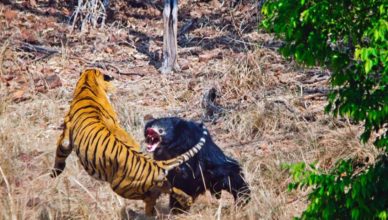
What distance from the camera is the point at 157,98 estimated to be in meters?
9.46

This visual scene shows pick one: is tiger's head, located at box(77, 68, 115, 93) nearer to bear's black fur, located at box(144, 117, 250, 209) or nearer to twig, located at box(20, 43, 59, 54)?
bear's black fur, located at box(144, 117, 250, 209)

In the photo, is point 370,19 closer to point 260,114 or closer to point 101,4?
point 260,114

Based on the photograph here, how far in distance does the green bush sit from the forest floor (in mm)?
1726

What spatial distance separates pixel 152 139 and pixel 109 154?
415 mm

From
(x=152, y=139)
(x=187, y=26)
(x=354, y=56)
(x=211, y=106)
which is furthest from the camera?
(x=187, y=26)

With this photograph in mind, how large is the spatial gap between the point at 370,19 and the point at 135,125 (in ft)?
15.6

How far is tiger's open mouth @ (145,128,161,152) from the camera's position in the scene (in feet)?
19.3

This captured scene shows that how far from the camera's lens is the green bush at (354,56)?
3.72 metres

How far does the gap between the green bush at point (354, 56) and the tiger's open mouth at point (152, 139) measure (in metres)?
1.93

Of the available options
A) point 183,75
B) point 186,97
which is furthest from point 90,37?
point 186,97

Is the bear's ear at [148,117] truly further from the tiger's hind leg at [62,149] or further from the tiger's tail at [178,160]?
the tiger's tail at [178,160]

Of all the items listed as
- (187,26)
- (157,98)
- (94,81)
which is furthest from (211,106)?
(187,26)

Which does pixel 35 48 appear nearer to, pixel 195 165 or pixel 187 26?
pixel 187 26

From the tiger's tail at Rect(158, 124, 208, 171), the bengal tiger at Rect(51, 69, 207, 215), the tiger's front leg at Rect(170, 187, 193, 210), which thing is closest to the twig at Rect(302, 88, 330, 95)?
the bengal tiger at Rect(51, 69, 207, 215)
